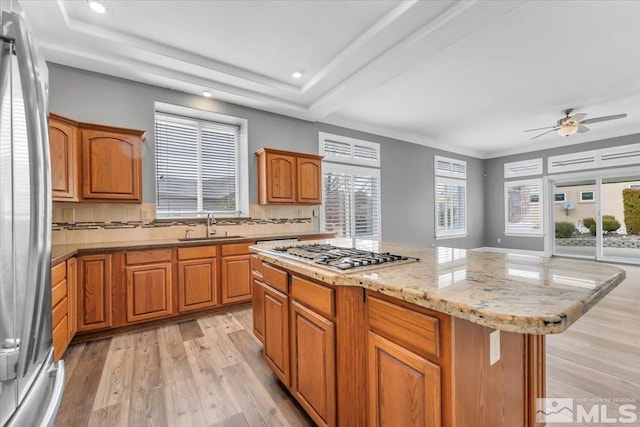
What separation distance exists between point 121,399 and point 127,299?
1191 mm

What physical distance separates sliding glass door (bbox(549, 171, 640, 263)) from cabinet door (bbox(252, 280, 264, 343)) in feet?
25.5

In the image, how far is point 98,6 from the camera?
2285 mm

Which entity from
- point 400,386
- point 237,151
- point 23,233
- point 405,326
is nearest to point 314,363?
point 400,386

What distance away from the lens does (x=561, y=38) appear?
2.77m

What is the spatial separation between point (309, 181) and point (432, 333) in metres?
3.62

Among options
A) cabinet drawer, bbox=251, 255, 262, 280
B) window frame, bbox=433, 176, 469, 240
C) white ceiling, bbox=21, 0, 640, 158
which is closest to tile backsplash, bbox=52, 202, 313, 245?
white ceiling, bbox=21, 0, 640, 158

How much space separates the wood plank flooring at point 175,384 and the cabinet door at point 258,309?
0.25 m

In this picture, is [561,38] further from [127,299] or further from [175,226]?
[127,299]

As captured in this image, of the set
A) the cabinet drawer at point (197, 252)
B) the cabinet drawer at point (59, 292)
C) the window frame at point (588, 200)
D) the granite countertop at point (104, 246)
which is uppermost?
the window frame at point (588, 200)

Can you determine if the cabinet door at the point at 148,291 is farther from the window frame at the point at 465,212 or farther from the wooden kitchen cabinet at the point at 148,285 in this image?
the window frame at the point at 465,212

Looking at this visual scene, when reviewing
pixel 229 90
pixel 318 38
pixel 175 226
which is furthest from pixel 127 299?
pixel 318 38

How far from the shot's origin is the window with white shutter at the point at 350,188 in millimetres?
4957

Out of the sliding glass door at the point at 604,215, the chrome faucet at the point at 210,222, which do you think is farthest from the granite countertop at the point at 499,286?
the sliding glass door at the point at 604,215

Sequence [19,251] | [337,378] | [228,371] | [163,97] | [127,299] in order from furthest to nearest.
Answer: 1. [163,97]
2. [127,299]
3. [228,371]
4. [337,378]
5. [19,251]
